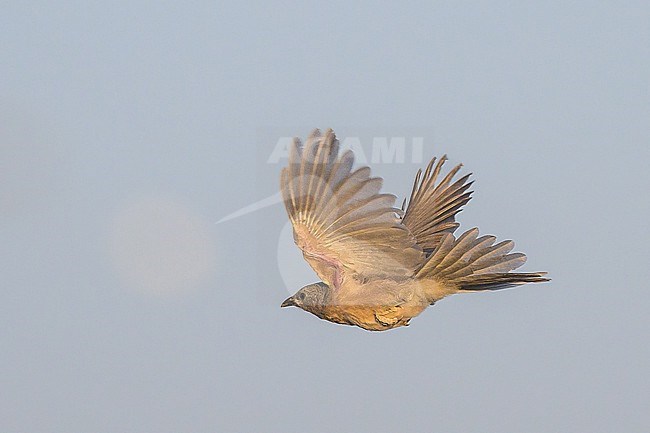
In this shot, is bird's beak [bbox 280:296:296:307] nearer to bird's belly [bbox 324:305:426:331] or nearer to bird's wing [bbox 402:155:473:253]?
bird's belly [bbox 324:305:426:331]

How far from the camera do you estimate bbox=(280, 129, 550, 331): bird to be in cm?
786

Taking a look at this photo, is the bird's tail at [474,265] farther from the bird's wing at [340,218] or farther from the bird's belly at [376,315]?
the bird's belly at [376,315]

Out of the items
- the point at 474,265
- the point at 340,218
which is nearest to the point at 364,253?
the point at 340,218

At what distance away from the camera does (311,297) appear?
895cm

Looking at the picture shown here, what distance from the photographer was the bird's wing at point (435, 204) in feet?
32.9

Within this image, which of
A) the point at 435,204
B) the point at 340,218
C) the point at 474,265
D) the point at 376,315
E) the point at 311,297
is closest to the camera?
the point at 340,218

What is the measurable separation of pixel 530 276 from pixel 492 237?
0.42m

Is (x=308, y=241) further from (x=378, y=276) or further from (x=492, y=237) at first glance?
(x=492, y=237)

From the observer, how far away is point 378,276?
8.72 metres

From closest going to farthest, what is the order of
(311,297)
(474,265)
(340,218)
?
1. (340,218)
2. (474,265)
3. (311,297)

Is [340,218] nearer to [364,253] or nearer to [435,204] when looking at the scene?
[364,253]

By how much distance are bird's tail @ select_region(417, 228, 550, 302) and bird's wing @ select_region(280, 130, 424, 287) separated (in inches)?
6.8

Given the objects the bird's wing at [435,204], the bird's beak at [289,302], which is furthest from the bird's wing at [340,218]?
the bird's wing at [435,204]

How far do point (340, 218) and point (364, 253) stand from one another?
46 cm
